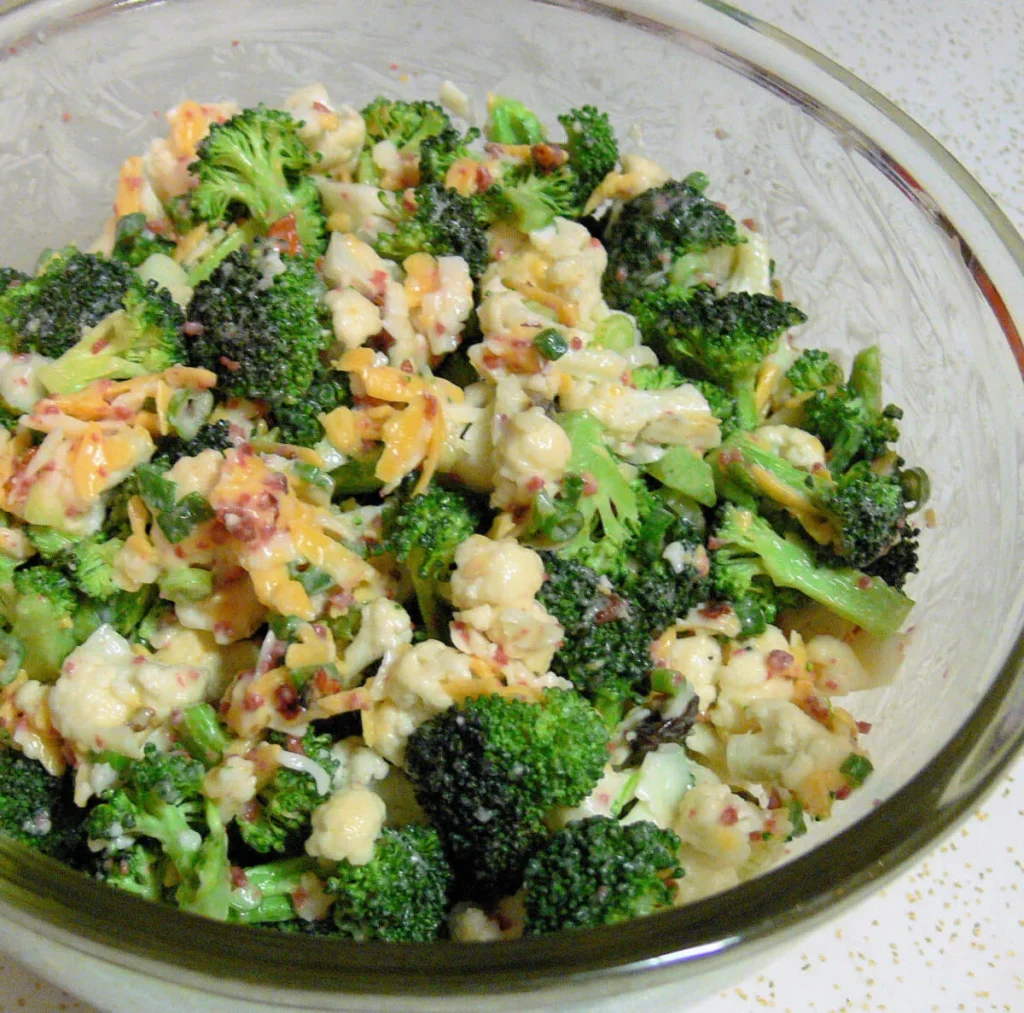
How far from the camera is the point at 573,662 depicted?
120cm

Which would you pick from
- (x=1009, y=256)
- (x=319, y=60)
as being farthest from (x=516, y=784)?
(x=319, y=60)

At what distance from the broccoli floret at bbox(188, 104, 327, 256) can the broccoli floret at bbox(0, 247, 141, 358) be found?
191 mm

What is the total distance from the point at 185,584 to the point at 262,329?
1.08 ft

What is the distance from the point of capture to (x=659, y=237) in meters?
1.46

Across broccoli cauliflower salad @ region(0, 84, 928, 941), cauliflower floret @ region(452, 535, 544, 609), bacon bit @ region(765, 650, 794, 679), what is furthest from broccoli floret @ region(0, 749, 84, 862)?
bacon bit @ region(765, 650, 794, 679)

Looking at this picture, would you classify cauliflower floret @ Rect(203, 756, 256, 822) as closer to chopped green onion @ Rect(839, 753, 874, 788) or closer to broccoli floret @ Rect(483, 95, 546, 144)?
chopped green onion @ Rect(839, 753, 874, 788)

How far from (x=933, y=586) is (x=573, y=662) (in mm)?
558

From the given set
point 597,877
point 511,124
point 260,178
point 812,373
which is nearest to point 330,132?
point 260,178

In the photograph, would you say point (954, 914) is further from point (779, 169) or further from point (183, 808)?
point (779, 169)

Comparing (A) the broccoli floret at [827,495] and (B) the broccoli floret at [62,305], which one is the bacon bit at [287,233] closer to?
(B) the broccoli floret at [62,305]

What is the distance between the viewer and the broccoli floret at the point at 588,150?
156 cm

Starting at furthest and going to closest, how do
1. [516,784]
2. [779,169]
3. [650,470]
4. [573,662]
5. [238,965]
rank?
[779,169] < [650,470] < [573,662] < [516,784] < [238,965]

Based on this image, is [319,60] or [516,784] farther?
[319,60]

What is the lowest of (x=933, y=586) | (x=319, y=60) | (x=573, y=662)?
(x=573, y=662)
